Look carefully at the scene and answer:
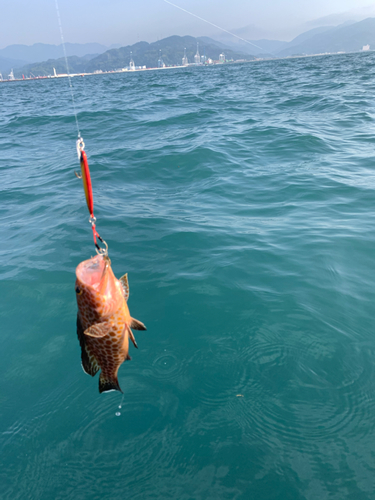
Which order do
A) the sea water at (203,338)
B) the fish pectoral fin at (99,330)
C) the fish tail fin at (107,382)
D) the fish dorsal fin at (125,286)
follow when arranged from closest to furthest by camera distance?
the fish pectoral fin at (99,330) → the fish dorsal fin at (125,286) → the fish tail fin at (107,382) → the sea water at (203,338)

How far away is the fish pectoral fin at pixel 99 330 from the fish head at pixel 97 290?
6 centimetres

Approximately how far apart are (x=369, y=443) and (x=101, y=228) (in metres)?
6.36

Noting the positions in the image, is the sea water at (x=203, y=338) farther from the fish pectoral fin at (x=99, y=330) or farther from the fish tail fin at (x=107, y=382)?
the fish pectoral fin at (x=99, y=330)

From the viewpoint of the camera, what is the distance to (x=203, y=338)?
15.6 ft

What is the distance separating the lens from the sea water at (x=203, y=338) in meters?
3.39

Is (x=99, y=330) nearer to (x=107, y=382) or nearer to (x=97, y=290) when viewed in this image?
(x=97, y=290)

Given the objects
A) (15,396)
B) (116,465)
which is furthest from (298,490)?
(15,396)

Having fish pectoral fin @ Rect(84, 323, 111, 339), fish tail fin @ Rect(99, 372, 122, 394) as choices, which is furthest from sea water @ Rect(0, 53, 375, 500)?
fish pectoral fin @ Rect(84, 323, 111, 339)

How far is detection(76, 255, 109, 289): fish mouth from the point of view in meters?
2.54

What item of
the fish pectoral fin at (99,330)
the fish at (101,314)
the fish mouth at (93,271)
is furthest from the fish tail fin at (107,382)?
the fish mouth at (93,271)

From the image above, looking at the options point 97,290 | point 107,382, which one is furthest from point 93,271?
point 107,382

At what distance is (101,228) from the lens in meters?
7.86

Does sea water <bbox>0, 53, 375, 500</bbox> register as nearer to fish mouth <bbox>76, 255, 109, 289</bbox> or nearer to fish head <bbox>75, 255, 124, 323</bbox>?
fish head <bbox>75, 255, 124, 323</bbox>

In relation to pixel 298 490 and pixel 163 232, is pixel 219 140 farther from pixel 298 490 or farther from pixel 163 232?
pixel 298 490
